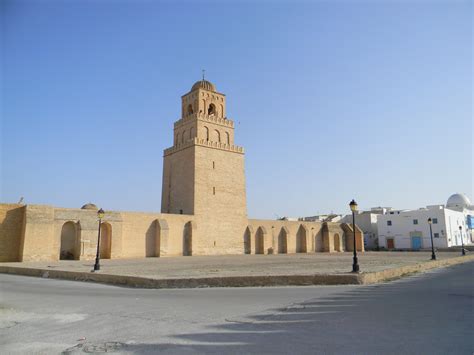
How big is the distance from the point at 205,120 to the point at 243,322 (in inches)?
1195

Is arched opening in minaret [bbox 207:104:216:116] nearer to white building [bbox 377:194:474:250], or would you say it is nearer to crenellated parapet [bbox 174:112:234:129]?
crenellated parapet [bbox 174:112:234:129]

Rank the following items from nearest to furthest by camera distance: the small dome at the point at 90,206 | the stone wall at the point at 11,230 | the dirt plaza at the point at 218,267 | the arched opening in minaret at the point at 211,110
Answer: the dirt plaza at the point at 218,267 → the stone wall at the point at 11,230 → the small dome at the point at 90,206 → the arched opening in minaret at the point at 211,110

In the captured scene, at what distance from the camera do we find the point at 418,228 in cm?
4544

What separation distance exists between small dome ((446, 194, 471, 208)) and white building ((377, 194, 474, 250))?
11764 millimetres

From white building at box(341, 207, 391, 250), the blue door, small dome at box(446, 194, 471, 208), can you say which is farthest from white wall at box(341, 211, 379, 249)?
small dome at box(446, 194, 471, 208)

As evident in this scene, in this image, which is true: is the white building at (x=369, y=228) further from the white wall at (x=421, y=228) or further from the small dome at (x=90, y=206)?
the small dome at (x=90, y=206)

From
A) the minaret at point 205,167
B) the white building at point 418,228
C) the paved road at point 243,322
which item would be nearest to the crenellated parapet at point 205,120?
the minaret at point 205,167

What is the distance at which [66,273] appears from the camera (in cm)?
1289

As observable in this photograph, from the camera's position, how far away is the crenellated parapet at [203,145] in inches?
1323

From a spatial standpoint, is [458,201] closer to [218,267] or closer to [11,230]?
[218,267]

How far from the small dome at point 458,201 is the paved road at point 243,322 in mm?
60689

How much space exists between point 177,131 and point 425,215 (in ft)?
104

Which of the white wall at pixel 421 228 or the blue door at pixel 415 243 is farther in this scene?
the blue door at pixel 415 243

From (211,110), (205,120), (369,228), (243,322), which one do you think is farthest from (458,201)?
(243,322)
